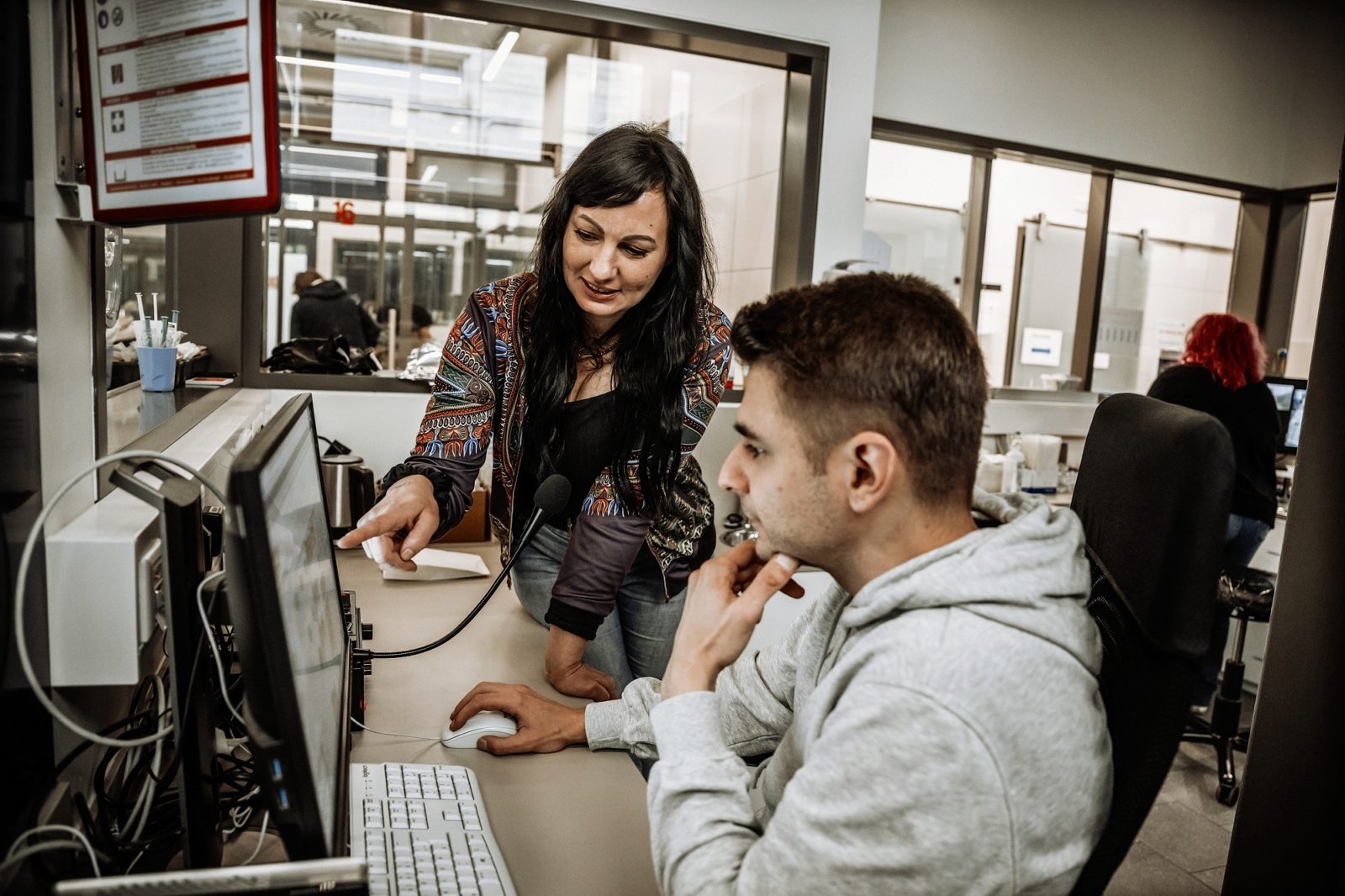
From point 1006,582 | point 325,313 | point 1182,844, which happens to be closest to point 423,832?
point 1006,582

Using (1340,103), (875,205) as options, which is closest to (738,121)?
(875,205)

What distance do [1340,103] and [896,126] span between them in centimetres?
251

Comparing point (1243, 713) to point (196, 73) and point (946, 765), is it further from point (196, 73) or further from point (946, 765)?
point (196, 73)

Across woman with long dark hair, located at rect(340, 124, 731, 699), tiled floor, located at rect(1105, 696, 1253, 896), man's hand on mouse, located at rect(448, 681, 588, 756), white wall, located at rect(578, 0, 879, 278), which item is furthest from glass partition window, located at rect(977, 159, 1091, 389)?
man's hand on mouse, located at rect(448, 681, 588, 756)

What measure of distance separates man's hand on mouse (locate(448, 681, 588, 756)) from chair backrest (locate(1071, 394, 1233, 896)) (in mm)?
578

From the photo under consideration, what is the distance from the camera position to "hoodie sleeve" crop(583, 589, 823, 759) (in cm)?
110

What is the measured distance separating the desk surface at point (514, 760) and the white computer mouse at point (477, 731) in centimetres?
1

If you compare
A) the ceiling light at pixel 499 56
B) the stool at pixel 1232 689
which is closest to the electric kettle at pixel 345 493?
the stool at pixel 1232 689

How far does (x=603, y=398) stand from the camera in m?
1.54

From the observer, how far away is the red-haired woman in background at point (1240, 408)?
342cm

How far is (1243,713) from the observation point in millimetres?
3664

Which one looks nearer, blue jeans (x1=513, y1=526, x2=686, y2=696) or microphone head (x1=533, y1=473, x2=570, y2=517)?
microphone head (x1=533, y1=473, x2=570, y2=517)

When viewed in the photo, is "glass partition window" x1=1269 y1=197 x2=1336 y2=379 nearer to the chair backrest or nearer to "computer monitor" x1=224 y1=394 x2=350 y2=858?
the chair backrest

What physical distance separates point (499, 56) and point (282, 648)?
5.38 m
